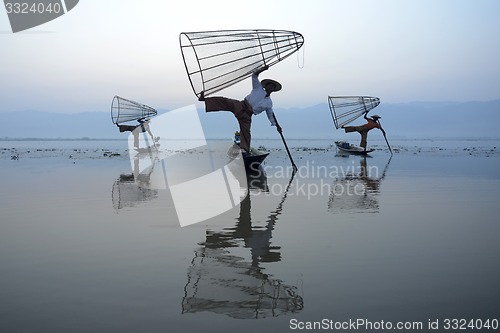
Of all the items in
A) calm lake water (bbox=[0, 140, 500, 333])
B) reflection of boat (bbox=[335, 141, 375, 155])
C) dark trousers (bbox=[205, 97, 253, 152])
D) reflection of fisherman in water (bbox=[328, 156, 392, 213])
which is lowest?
reflection of boat (bbox=[335, 141, 375, 155])

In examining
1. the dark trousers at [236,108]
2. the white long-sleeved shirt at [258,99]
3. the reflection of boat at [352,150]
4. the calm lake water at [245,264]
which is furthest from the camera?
the reflection of boat at [352,150]

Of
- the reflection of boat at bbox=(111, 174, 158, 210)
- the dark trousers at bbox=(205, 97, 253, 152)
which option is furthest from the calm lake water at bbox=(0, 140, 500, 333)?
the dark trousers at bbox=(205, 97, 253, 152)

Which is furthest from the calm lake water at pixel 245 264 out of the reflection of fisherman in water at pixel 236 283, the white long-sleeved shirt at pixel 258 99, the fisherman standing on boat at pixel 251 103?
the white long-sleeved shirt at pixel 258 99

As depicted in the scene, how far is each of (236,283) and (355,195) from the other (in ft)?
25.2

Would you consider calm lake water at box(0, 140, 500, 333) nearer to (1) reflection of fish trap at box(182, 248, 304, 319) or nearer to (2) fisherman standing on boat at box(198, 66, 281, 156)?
(1) reflection of fish trap at box(182, 248, 304, 319)

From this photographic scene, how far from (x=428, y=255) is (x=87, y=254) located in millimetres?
4644

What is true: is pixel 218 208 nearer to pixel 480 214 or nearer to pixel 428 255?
pixel 428 255

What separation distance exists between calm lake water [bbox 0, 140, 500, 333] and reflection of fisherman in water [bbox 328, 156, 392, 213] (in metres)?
0.09

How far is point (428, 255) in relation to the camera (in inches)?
226

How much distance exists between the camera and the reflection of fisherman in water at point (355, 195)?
31.3 feet

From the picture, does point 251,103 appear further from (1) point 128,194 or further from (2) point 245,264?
(2) point 245,264

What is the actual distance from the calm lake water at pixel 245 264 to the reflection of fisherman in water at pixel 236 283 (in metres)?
0.02

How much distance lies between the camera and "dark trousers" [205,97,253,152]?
47.8ft

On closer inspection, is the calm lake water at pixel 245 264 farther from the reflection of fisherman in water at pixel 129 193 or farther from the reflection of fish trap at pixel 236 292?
the reflection of fisherman in water at pixel 129 193
